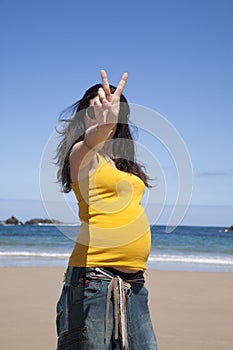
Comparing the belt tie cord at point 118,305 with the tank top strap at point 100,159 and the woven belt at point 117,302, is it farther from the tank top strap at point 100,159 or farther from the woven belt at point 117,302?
the tank top strap at point 100,159

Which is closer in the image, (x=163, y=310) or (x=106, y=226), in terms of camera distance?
(x=106, y=226)

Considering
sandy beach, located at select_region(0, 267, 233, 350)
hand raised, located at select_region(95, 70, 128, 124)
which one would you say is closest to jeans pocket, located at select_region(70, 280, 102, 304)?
hand raised, located at select_region(95, 70, 128, 124)

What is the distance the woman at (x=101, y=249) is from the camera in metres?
2.49

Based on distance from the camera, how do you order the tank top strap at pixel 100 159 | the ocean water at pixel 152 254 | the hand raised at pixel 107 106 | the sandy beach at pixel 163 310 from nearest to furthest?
the hand raised at pixel 107 106
the tank top strap at pixel 100 159
the sandy beach at pixel 163 310
the ocean water at pixel 152 254

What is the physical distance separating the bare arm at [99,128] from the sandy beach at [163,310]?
3066mm

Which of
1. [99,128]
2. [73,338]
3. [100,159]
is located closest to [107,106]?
[99,128]

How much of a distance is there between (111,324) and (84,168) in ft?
2.20

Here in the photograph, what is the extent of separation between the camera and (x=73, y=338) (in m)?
2.49

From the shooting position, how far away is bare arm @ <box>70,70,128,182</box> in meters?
2.34

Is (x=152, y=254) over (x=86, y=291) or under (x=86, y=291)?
over

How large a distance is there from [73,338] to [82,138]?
0.85 metres

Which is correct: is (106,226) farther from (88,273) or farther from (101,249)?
(88,273)

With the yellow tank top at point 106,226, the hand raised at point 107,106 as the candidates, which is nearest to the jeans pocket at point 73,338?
the yellow tank top at point 106,226

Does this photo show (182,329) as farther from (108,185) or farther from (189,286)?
(108,185)
